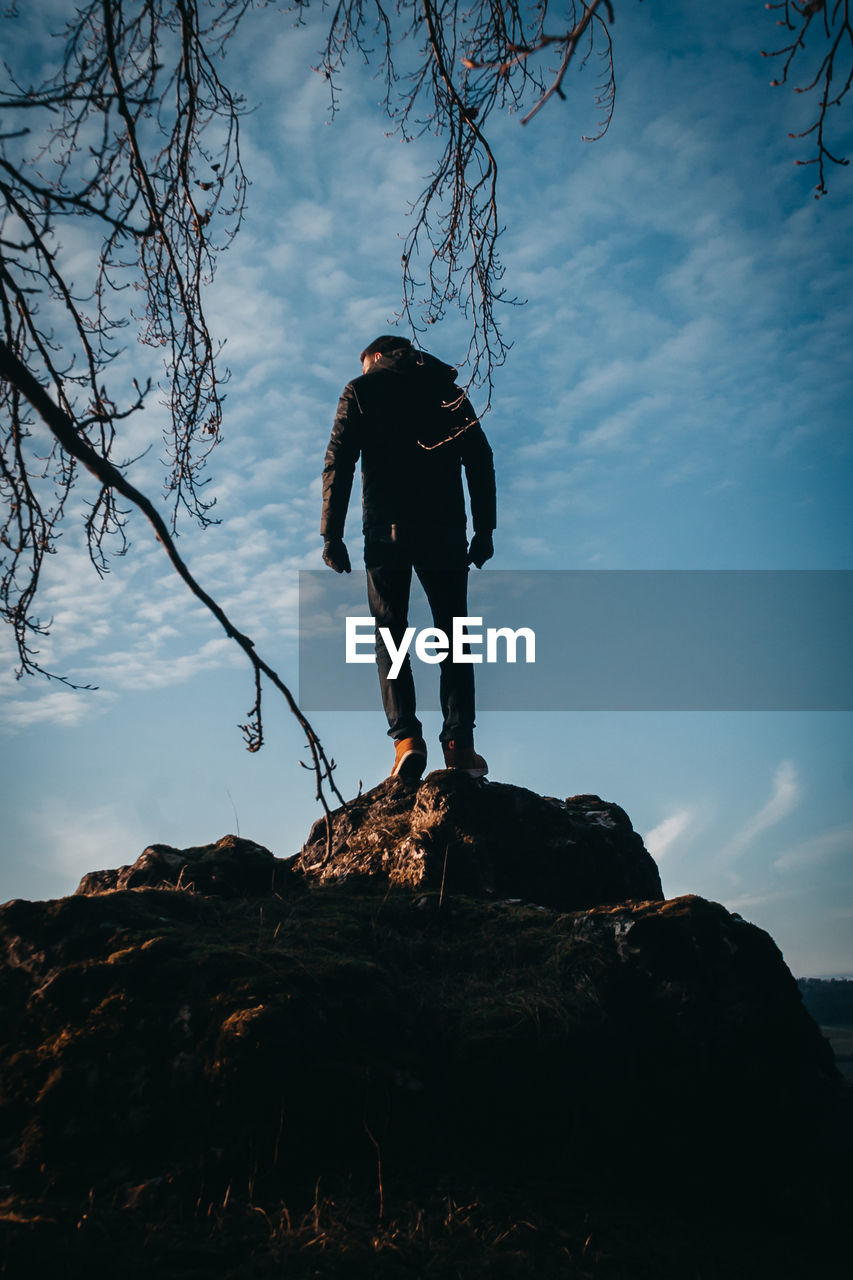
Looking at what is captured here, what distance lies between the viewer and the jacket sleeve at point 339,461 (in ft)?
18.8

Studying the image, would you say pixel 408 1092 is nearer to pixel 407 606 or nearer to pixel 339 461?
pixel 407 606

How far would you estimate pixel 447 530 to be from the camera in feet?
18.4

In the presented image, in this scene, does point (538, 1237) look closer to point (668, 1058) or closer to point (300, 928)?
point (668, 1058)

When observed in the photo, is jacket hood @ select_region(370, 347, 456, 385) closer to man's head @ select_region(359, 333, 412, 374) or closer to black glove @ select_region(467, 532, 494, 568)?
man's head @ select_region(359, 333, 412, 374)

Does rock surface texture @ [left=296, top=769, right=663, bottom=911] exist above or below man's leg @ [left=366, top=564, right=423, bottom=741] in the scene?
below

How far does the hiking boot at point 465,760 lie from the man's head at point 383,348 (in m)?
2.88

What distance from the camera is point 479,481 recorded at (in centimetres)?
589

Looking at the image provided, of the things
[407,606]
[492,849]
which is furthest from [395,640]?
[492,849]

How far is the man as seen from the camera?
545 cm

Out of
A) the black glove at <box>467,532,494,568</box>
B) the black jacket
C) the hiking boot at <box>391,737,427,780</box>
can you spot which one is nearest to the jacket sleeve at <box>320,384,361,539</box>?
the black jacket

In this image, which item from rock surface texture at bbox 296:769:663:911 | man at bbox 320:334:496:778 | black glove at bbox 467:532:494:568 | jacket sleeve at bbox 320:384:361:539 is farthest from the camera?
black glove at bbox 467:532:494:568

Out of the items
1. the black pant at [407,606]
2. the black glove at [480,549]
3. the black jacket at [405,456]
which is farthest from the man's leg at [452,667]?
the black jacket at [405,456]

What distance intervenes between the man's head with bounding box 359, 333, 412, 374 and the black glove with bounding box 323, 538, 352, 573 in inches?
54.5

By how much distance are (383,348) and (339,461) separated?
976mm
